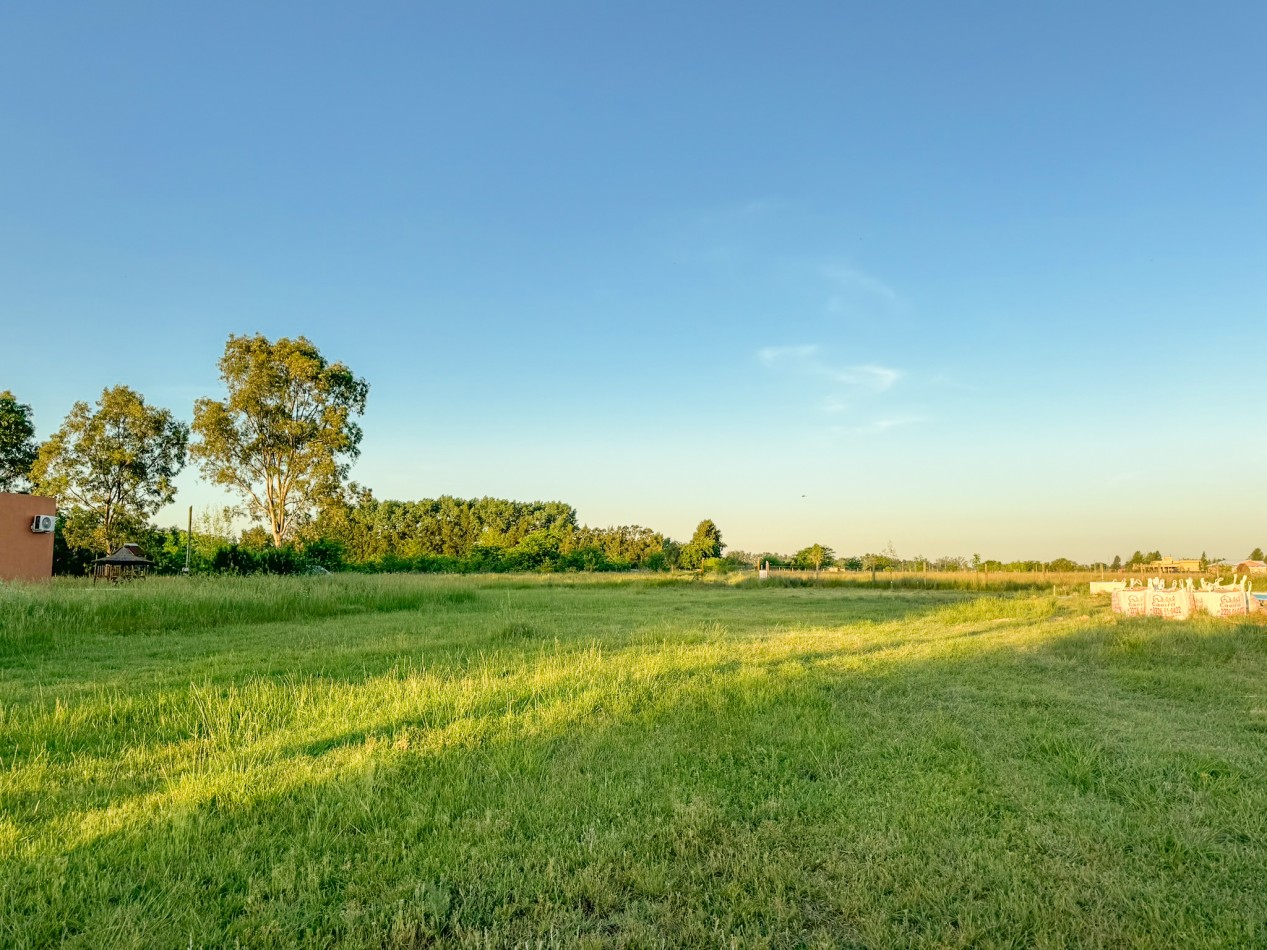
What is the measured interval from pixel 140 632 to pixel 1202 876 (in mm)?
13228

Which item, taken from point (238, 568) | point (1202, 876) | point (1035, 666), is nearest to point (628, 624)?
point (1035, 666)

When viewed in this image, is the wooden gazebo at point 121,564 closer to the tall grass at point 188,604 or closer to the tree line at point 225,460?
the tree line at point 225,460

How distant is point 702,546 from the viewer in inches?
2425

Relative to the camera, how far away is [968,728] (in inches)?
211

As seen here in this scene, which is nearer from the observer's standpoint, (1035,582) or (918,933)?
(918,933)

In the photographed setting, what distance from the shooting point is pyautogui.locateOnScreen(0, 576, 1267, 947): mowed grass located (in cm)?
263

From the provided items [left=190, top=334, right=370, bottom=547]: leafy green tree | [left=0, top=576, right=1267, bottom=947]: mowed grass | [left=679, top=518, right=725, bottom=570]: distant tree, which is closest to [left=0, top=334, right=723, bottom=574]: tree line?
[left=190, top=334, right=370, bottom=547]: leafy green tree

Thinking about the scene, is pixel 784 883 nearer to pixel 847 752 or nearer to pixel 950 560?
pixel 847 752

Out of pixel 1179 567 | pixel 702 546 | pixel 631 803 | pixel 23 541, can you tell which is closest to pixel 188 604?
pixel 631 803

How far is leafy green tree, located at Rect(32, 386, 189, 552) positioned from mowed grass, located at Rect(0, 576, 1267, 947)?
95.1ft

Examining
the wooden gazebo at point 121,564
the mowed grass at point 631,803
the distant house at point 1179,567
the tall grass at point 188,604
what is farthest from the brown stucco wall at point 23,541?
the distant house at point 1179,567

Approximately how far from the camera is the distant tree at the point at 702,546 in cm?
5962

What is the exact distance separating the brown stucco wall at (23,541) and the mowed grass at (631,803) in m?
16.1

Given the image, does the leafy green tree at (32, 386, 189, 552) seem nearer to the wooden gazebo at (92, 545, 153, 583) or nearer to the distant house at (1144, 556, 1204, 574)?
the wooden gazebo at (92, 545, 153, 583)
